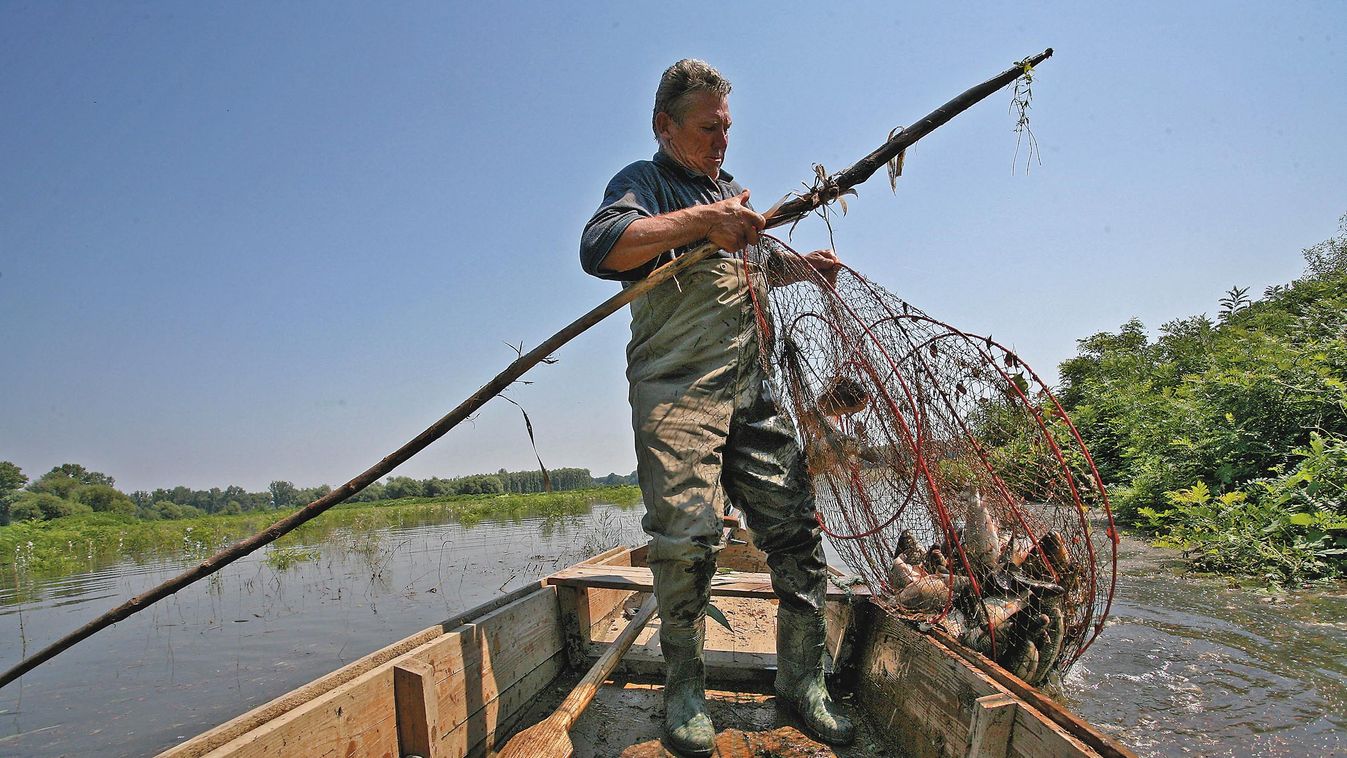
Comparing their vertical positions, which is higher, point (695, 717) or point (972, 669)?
point (972, 669)

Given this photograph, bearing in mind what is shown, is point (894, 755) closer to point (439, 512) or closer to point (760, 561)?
point (760, 561)

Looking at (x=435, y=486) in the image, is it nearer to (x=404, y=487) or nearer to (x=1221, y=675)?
(x=404, y=487)

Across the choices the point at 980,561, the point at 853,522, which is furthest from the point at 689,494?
the point at 980,561

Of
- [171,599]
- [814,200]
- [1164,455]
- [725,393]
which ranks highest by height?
[814,200]

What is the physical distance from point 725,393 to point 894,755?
4.09ft

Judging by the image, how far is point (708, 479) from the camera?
6.84 ft

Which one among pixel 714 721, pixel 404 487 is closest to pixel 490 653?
pixel 714 721

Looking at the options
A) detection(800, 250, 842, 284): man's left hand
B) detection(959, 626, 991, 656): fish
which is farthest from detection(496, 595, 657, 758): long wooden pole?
detection(800, 250, 842, 284): man's left hand

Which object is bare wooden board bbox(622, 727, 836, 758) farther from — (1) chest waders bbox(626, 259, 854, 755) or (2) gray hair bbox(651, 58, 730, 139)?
(2) gray hair bbox(651, 58, 730, 139)

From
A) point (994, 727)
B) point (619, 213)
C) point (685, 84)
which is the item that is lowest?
Result: point (994, 727)

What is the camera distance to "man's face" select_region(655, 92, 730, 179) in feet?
7.73

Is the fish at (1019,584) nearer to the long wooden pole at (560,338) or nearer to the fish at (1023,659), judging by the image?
the fish at (1023,659)

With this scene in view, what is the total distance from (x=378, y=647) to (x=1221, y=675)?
578 cm

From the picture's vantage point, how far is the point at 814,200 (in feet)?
7.46
